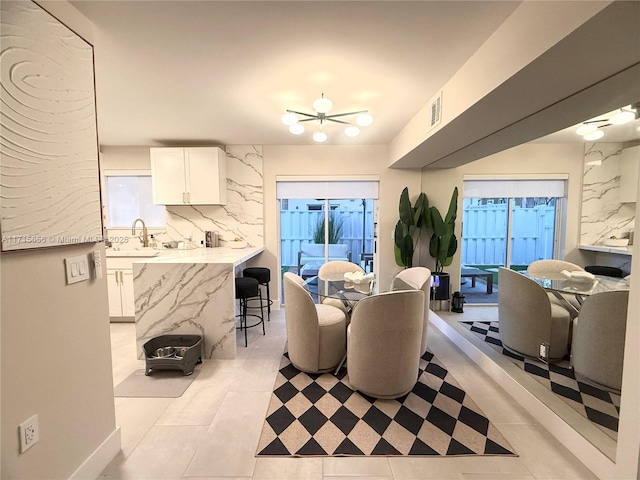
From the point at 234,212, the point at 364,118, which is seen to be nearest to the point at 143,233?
the point at 234,212

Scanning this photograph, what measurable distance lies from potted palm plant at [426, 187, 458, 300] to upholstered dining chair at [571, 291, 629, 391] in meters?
1.69

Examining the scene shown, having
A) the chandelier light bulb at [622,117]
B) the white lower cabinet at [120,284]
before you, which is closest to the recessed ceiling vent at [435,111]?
the chandelier light bulb at [622,117]

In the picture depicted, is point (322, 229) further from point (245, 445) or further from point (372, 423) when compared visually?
point (245, 445)

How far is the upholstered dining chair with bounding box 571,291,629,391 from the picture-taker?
5.85 ft

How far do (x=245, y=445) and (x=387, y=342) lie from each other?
1.19m

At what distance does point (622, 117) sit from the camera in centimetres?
177

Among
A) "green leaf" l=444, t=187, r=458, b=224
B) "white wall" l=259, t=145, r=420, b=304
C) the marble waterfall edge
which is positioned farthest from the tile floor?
"white wall" l=259, t=145, r=420, b=304

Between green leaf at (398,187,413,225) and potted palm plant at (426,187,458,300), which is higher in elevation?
green leaf at (398,187,413,225)

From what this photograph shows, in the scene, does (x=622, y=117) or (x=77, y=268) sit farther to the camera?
(x=622, y=117)

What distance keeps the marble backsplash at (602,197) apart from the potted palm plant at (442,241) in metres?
1.50

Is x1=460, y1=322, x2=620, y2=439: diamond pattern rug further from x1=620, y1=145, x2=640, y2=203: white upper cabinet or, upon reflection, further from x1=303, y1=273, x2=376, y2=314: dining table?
x1=303, y1=273, x2=376, y2=314: dining table

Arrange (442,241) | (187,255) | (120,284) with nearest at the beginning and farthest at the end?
(187,255) → (120,284) → (442,241)

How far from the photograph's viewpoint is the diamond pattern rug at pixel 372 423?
1712 millimetres

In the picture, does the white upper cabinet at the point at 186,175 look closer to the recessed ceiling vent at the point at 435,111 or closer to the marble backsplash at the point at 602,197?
the recessed ceiling vent at the point at 435,111
